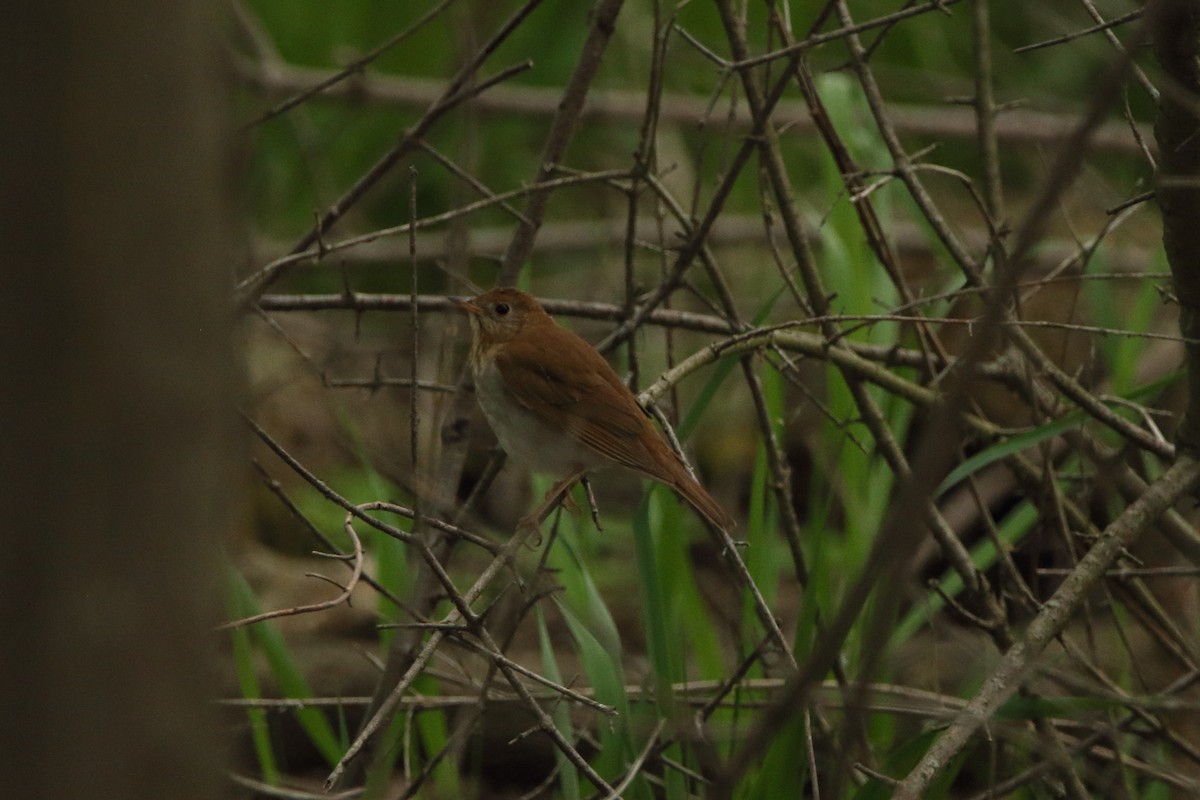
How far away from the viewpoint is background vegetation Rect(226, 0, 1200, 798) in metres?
2.65

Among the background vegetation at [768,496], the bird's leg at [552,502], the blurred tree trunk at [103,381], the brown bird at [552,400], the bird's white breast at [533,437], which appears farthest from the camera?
the bird's white breast at [533,437]

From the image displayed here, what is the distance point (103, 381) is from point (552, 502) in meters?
2.35

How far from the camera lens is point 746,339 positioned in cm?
316

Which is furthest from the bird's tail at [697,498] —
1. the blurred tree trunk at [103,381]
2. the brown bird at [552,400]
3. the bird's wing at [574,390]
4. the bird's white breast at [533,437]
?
the blurred tree trunk at [103,381]

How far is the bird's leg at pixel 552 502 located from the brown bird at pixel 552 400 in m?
0.02

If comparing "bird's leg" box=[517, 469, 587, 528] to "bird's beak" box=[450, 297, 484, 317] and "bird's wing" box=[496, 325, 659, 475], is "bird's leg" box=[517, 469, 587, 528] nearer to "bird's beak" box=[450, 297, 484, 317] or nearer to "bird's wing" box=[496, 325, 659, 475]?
"bird's wing" box=[496, 325, 659, 475]

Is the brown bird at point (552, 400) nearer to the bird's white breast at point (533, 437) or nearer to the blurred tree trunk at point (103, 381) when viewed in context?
the bird's white breast at point (533, 437)

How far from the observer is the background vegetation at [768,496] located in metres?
2.65

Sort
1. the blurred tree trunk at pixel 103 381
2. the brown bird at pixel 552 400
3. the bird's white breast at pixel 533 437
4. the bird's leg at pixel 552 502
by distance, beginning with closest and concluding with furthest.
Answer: the blurred tree trunk at pixel 103 381 → the bird's leg at pixel 552 502 → the brown bird at pixel 552 400 → the bird's white breast at pixel 533 437

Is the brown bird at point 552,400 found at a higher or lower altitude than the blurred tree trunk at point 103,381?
lower

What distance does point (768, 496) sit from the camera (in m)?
3.93

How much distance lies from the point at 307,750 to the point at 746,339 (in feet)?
7.84

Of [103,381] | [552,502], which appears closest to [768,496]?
[552,502]

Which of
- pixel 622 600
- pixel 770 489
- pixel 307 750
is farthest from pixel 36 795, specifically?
pixel 622 600
